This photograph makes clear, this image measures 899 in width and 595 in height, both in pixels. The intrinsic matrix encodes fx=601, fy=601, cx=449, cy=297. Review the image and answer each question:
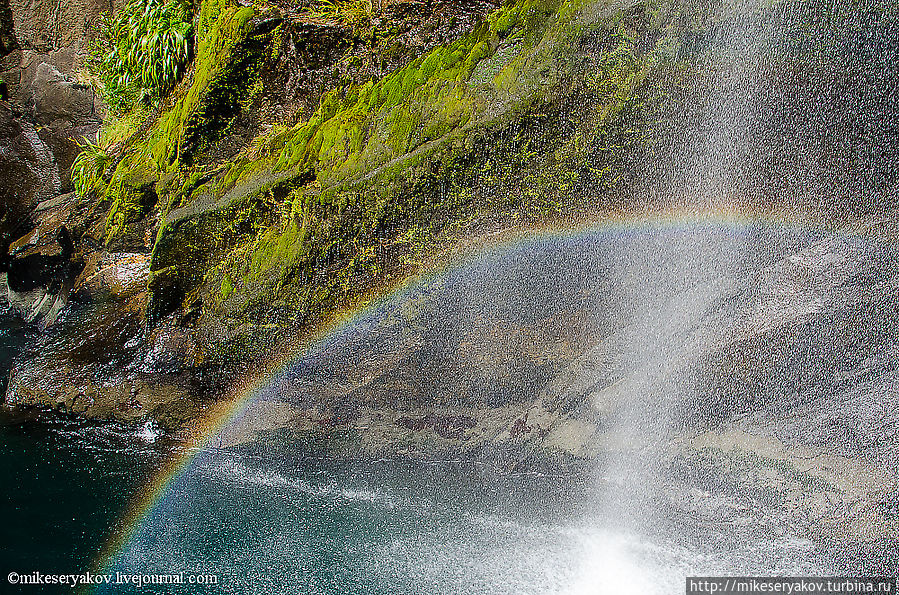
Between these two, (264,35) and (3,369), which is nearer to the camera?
(264,35)

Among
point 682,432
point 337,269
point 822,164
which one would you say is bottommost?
point 682,432

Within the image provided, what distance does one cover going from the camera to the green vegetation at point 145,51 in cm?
594

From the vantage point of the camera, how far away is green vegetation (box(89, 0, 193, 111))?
5.94 meters

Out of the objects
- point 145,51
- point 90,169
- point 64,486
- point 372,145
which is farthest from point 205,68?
point 64,486

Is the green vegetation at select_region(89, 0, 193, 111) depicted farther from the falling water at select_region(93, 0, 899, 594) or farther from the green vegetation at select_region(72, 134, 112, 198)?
the falling water at select_region(93, 0, 899, 594)

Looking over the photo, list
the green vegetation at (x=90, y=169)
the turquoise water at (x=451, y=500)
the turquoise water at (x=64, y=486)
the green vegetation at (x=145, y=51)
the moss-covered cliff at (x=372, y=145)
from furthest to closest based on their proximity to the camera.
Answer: the green vegetation at (x=90, y=169) < the green vegetation at (x=145, y=51) < the turquoise water at (x=64, y=486) < the turquoise water at (x=451, y=500) < the moss-covered cliff at (x=372, y=145)

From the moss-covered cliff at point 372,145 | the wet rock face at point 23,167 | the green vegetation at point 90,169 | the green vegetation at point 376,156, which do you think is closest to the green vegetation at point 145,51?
the moss-covered cliff at point 372,145

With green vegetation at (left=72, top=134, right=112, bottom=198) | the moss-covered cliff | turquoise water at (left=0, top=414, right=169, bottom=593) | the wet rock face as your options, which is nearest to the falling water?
the moss-covered cliff

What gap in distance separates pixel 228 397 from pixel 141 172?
2.27 metres

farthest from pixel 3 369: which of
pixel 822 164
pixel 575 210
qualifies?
pixel 822 164

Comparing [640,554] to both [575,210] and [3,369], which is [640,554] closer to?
[575,210]

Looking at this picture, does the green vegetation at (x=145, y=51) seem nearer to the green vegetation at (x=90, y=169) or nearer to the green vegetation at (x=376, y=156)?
the green vegetation at (x=376, y=156)

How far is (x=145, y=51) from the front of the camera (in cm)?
610

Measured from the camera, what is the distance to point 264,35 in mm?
4773
